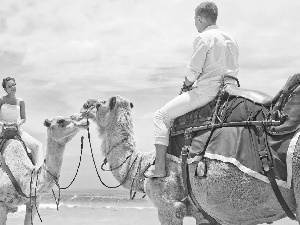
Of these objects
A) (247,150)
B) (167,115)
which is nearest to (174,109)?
(167,115)

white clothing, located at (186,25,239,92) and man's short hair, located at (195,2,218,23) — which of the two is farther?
man's short hair, located at (195,2,218,23)

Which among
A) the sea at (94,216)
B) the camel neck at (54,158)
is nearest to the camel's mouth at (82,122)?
the sea at (94,216)

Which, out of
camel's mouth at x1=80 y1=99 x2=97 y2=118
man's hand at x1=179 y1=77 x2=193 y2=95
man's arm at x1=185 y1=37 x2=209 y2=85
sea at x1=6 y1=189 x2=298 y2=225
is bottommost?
sea at x1=6 y1=189 x2=298 y2=225

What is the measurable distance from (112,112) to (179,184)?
162 centimetres

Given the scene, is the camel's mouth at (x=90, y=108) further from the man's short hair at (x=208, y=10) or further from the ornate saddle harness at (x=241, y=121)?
the man's short hair at (x=208, y=10)

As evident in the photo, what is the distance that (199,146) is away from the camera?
205 inches

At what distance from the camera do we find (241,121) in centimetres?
500

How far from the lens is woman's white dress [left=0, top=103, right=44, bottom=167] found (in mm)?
10391

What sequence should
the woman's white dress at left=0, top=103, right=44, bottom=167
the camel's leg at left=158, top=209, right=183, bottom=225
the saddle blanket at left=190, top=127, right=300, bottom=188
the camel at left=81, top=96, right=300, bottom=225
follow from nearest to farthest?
the saddle blanket at left=190, top=127, right=300, bottom=188 → the camel at left=81, top=96, right=300, bottom=225 → the camel's leg at left=158, top=209, right=183, bottom=225 → the woman's white dress at left=0, top=103, right=44, bottom=167

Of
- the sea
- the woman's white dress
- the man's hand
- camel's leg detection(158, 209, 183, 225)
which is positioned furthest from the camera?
the sea

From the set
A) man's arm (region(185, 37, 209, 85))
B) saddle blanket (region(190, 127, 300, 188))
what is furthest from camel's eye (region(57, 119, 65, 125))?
saddle blanket (region(190, 127, 300, 188))

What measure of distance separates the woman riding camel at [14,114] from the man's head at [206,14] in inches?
231

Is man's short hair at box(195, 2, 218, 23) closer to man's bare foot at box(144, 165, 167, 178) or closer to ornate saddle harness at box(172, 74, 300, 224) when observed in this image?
ornate saddle harness at box(172, 74, 300, 224)

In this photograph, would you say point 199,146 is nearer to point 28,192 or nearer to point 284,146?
point 284,146
